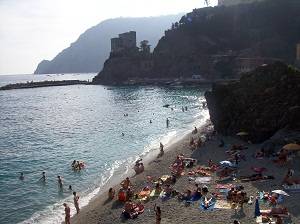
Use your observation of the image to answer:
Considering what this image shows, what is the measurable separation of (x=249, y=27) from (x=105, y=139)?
96.5m

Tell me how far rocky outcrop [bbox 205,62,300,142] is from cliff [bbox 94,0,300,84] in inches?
3028

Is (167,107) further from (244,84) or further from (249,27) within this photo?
(249,27)

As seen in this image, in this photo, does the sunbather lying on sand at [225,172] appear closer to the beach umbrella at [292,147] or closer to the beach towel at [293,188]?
the beach umbrella at [292,147]

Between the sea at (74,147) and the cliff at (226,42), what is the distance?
40.6 m

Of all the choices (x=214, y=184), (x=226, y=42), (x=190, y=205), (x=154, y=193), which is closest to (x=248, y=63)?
(x=226, y=42)

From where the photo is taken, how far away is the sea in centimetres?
2935

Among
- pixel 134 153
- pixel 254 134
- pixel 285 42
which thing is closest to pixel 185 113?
pixel 134 153

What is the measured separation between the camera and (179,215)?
22.2 m

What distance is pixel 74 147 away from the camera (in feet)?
156

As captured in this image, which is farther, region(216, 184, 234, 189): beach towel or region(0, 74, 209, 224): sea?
region(0, 74, 209, 224): sea

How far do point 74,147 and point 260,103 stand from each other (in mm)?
21666

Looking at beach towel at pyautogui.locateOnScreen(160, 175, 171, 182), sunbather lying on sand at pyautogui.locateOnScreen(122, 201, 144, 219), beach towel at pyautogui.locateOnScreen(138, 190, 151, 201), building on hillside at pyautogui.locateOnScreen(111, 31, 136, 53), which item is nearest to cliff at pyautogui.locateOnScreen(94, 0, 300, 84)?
building on hillside at pyautogui.locateOnScreen(111, 31, 136, 53)

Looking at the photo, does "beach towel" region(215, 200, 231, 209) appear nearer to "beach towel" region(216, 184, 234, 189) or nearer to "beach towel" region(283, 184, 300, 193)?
"beach towel" region(216, 184, 234, 189)

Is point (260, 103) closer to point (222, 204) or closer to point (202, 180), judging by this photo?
point (202, 180)
